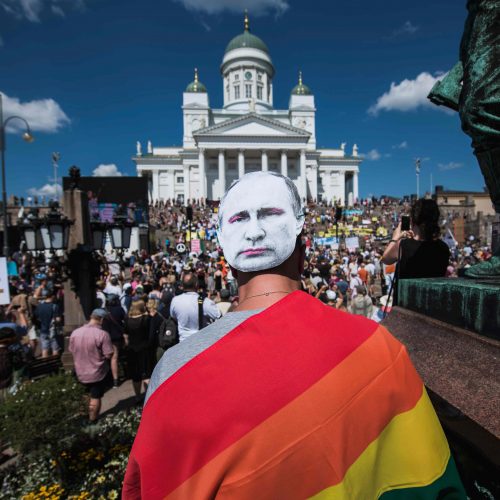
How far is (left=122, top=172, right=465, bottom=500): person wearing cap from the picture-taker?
33.8 inches

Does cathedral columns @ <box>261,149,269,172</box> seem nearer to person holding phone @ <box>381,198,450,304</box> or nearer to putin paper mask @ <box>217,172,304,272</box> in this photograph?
person holding phone @ <box>381,198,450,304</box>

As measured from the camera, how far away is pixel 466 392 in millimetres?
1604

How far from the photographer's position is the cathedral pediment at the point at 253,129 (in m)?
54.9

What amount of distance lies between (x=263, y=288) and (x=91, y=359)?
14.1 ft

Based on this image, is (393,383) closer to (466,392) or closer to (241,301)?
(241,301)

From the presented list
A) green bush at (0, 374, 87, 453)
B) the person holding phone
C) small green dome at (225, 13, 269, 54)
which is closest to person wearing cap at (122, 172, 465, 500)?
the person holding phone

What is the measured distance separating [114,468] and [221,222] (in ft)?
8.73

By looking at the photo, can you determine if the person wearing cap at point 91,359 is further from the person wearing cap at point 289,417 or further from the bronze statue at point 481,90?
the bronze statue at point 481,90

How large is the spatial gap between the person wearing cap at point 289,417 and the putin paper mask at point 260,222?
187 mm

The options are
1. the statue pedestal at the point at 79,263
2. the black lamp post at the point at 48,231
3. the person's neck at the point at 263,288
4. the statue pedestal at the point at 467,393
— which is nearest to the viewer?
the person's neck at the point at 263,288

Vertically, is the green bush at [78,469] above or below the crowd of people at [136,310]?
below

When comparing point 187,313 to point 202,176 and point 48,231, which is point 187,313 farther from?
point 202,176

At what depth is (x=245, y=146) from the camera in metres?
55.6

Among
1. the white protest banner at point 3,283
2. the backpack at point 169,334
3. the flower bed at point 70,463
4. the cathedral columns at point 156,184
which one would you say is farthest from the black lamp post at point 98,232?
the cathedral columns at point 156,184
